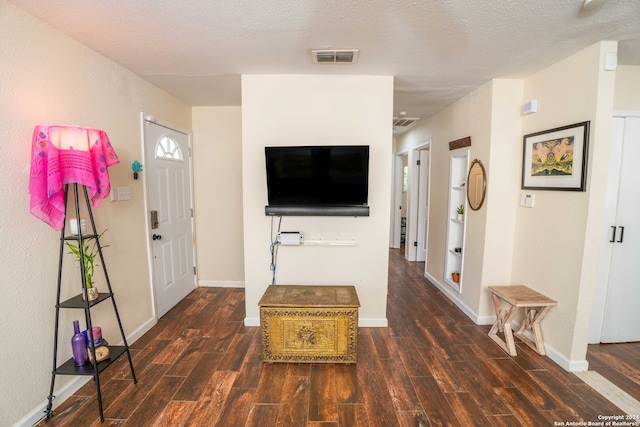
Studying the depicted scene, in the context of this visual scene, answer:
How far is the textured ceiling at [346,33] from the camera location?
1.65 m

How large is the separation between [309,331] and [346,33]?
88.6 inches

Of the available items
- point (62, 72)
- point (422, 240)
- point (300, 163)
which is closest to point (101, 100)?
point (62, 72)

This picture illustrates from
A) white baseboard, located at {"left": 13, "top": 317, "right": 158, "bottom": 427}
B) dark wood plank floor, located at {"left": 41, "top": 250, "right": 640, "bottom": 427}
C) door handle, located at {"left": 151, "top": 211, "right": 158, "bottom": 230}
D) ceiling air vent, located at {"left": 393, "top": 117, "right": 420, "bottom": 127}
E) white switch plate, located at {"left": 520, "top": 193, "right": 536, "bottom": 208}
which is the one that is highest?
ceiling air vent, located at {"left": 393, "top": 117, "right": 420, "bottom": 127}

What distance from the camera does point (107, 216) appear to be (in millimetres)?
2393

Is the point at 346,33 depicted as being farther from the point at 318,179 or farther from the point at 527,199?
the point at 527,199

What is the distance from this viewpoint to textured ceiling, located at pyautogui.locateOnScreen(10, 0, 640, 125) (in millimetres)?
1651

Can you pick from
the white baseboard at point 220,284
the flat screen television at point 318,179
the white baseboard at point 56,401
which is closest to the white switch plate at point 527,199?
the flat screen television at point 318,179

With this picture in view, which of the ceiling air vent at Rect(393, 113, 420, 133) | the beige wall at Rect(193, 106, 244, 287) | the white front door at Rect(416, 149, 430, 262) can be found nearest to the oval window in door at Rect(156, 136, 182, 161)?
the beige wall at Rect(193, 106, 244, 287)

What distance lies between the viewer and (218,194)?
392cm

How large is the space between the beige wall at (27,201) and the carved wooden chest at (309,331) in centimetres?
139

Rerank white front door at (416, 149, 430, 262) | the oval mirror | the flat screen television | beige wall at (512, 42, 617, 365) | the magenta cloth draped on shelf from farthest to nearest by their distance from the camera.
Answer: white front door at (416, 149, 430, 262) → the oval mirror → the flat screen television → beige wall at (512, 42, 617, 365) → the magenta cloth draped on shelf

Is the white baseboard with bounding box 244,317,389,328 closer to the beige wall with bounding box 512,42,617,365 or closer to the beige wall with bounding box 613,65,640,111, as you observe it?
the beige wall with bounding box 512,42,617,365

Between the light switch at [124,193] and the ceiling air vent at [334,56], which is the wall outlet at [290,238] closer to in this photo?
the light switch at [124,193]

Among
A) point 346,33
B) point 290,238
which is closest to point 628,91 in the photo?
point 346,33
